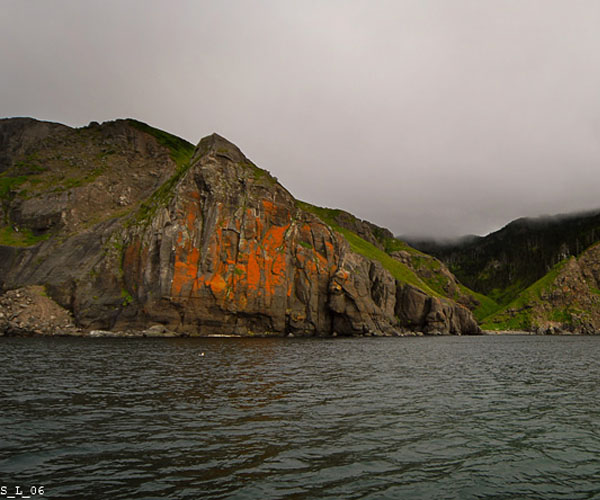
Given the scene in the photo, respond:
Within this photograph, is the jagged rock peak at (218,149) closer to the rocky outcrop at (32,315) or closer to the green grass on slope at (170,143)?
the green grass on slope at (170,143)

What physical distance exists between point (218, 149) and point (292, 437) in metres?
121

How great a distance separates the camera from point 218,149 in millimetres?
129375

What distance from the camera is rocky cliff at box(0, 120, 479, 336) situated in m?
106

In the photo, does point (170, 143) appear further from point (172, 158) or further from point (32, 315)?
point (32, 315)

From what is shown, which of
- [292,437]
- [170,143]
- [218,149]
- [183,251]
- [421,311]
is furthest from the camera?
[170,143]

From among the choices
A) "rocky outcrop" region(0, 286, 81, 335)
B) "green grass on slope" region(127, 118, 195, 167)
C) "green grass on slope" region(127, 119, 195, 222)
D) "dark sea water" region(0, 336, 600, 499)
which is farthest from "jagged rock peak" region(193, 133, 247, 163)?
"dark sea water" region(0, 336, 600, 499)

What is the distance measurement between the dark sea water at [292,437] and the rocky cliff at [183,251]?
72.7 meters

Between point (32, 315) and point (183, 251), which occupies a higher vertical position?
point (183, 251)

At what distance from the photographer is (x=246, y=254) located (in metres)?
115

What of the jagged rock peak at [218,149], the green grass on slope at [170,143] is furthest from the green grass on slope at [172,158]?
the jagged rock peak at [218,149]

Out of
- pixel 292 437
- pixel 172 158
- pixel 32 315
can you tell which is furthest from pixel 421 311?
pixel 292 437

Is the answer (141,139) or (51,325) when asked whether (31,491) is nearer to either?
(51,325)

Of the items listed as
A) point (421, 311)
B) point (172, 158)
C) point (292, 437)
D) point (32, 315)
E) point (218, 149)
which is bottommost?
point (292, 437)

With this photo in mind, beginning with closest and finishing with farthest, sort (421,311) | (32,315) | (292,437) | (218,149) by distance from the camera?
(292,437) < (32,315) < (218,149) < (421,311)
